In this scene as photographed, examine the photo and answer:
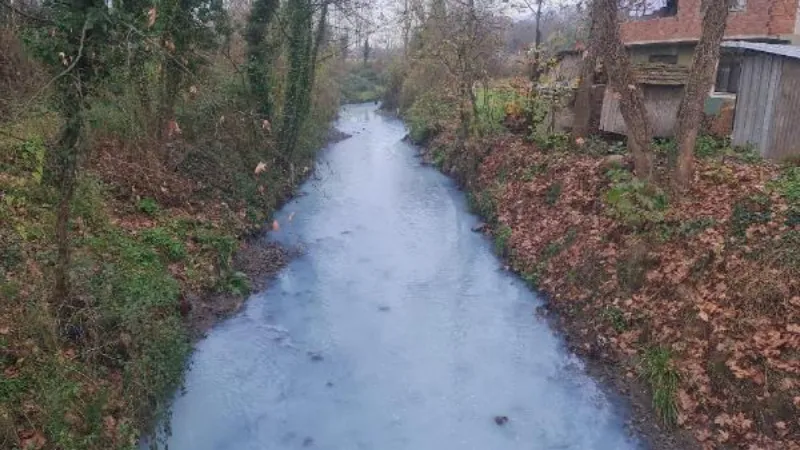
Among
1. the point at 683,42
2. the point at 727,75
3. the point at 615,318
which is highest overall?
the point at 683,42

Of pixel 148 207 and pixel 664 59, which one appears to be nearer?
pixel 148 207

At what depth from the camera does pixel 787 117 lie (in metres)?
11.6

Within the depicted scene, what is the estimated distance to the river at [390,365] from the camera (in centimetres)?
787

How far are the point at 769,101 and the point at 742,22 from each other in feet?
24.5

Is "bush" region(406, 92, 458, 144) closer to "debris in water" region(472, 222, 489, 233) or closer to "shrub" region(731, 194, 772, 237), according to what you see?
"debris in water" region(472, 222, 489, 233)

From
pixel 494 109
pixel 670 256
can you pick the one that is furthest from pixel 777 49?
pixel 494 109

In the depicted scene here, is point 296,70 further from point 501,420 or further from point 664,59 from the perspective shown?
point 664,59

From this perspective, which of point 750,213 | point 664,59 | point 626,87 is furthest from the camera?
point 664,59

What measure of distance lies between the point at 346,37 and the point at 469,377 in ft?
60.1

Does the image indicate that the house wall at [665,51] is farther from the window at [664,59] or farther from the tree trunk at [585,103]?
the tree trunk at [585,103]

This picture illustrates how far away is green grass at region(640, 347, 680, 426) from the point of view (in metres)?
7.81

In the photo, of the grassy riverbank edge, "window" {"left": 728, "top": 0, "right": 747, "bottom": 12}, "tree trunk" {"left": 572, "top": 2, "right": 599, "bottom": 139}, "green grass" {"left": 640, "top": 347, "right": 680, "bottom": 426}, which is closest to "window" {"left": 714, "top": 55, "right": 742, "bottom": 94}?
"tree trunk" {"left": 572, "top": 2, "right": 599, "bottom": 139}

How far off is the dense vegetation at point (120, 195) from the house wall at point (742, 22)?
453 inches

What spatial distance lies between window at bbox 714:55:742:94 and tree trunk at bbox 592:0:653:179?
17.3ft
